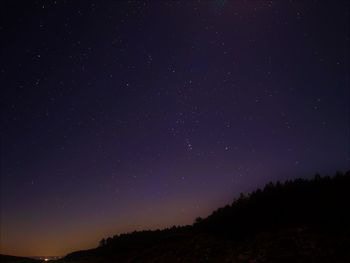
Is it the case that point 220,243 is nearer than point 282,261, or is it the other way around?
point 282,261

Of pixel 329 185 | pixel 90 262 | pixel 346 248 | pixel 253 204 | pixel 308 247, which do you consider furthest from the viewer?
pixel 90 262

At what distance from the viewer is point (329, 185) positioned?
14.5m

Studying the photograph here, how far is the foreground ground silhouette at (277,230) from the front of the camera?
37.6 feet

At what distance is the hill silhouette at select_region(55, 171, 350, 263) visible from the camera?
11477 millimetres

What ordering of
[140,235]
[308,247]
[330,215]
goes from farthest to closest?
[140,235] < [330,215] < [308,247]

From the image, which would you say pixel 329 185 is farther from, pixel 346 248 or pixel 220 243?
pixel 220 243

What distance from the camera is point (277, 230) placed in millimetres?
13328

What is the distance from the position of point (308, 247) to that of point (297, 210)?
2.69 meters

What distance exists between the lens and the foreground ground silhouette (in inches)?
452

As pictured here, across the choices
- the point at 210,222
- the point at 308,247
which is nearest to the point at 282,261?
the point at 308,247

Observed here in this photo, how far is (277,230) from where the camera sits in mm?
13328

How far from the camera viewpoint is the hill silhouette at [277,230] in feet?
37.7

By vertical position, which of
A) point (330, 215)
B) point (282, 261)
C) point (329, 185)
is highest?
point (329, 185)

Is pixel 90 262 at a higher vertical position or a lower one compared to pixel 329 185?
lower
